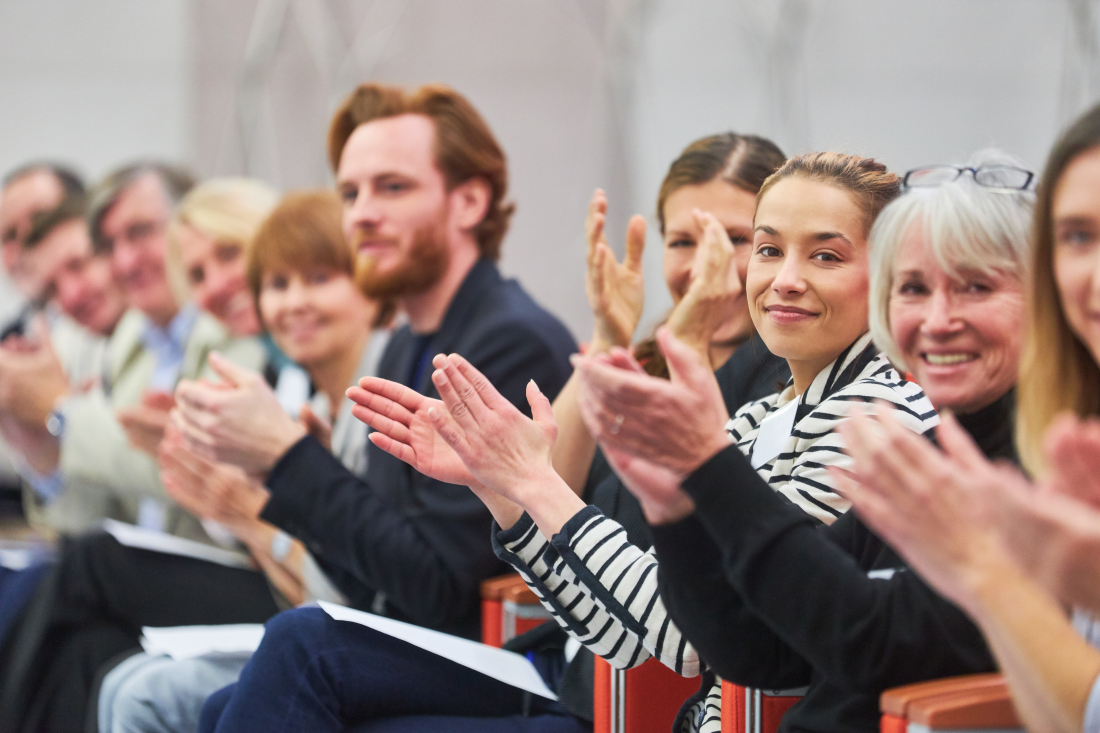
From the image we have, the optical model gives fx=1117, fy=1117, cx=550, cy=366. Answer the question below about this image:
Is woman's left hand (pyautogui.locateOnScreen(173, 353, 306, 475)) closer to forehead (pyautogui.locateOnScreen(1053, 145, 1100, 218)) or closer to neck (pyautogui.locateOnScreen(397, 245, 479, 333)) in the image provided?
neck (pyautogui.locateOnScreen(397, 245, 479, 333))

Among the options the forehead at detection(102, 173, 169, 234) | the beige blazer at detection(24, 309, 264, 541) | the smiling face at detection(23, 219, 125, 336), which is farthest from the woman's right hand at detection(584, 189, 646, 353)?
the smiling face at detection(23, 219, 125, 336)

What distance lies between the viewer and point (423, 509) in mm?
1414

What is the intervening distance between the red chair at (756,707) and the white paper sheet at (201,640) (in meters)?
0.75

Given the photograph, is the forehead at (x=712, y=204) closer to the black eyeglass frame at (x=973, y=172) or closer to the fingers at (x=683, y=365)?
the black eyeglass frame at (x=973, y=172)

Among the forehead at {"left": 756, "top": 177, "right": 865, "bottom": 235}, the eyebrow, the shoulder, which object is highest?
the forehead at {"left": 756, "top": 177, "right": 865, "bottom": 235}

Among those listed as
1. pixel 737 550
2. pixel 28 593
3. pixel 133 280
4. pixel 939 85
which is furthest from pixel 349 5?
pixel 737 550

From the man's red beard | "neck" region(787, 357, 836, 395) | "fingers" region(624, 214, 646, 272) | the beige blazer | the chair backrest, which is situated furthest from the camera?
the beige blazer

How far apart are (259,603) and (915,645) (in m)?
1.23

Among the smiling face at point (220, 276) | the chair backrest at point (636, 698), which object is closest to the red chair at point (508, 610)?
the chair backrest at point (636, 698)

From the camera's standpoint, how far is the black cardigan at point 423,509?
1.36m

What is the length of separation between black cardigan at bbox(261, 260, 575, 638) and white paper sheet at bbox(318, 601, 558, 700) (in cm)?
15

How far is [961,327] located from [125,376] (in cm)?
204

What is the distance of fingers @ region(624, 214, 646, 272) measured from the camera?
48.3 inches

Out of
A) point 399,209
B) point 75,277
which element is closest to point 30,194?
point 75,277
